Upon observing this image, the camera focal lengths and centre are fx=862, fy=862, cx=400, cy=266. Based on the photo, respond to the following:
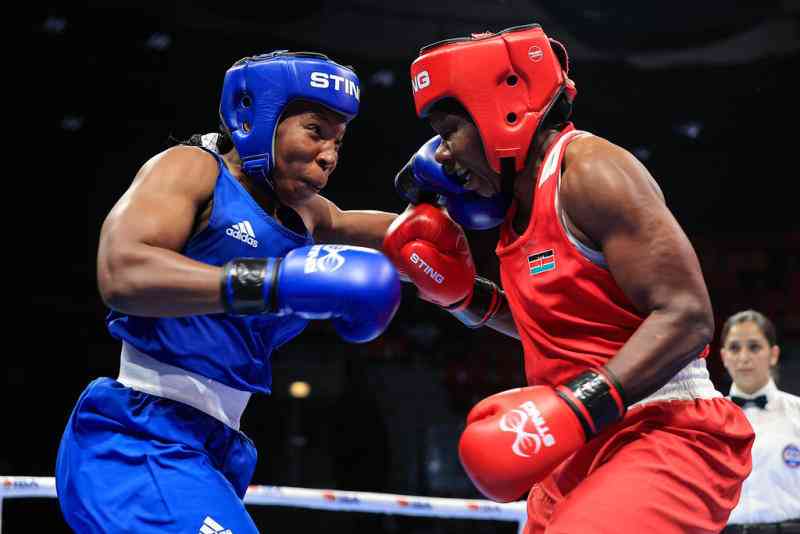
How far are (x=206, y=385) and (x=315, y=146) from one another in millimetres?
643

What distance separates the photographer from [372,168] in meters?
9.70

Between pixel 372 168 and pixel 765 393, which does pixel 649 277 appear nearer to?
pixel 765 393

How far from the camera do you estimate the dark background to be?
26.5 feet

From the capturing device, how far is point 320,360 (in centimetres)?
895

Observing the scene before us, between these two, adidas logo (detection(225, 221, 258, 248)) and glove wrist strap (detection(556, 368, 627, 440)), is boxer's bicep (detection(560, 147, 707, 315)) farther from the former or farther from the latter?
adidas logo (detection(225, 221, 258, 248))

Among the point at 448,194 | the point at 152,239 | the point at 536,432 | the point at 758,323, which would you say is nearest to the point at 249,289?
the point at 152,239

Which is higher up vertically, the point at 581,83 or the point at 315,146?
the point at 315,146

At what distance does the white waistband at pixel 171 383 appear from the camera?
195cm

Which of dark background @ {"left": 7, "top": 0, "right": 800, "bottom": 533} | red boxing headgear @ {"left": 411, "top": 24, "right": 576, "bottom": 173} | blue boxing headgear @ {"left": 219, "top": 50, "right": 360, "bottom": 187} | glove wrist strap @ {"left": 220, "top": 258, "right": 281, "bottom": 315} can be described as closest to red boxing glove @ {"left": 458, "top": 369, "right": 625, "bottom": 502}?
glove wrist strap @ {"left": 220, "top": 258, "right": 281, "bottom": 315}

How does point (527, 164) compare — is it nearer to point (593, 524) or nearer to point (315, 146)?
point (315, 146)

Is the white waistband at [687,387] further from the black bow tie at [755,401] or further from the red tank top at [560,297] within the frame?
the black bow tie at [755,401]

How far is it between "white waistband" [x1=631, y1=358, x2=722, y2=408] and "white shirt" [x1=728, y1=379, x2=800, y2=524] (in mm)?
2435

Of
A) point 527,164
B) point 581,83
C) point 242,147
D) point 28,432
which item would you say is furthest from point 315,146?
point 581,83

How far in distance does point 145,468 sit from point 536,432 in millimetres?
838
